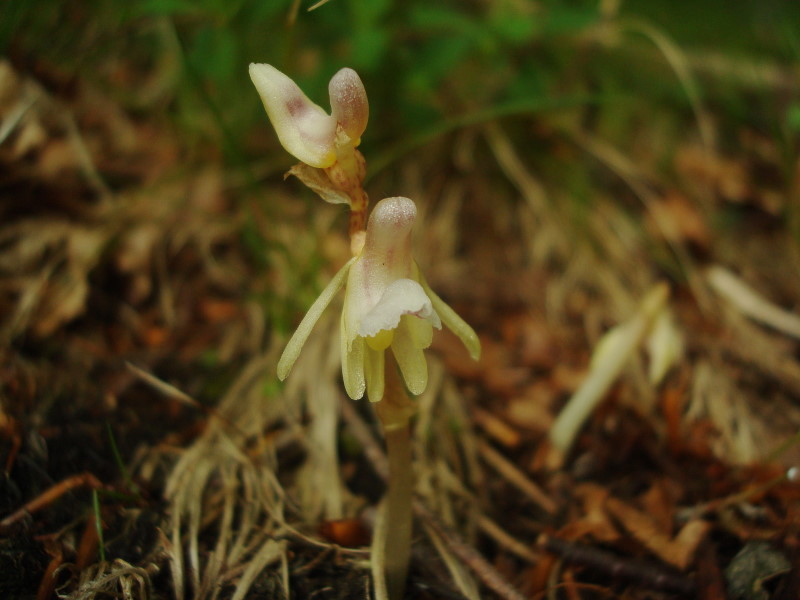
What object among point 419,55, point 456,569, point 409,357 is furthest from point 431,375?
point 419,55

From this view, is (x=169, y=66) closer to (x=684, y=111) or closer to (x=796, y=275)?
(x=684, y=111)

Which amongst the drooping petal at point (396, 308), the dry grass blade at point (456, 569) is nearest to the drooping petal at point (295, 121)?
the drooping petal at point (396, 308)

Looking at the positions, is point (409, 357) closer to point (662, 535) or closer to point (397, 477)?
point (397, 477)

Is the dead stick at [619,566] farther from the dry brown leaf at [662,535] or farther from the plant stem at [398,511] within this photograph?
the plant stem at [398,511]

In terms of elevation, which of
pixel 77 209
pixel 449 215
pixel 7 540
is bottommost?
pixel 449 215

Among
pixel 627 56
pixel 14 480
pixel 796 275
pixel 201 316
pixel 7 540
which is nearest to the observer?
pixel 7 540

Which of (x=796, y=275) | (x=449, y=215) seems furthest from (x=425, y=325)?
(x=796, y=275)
